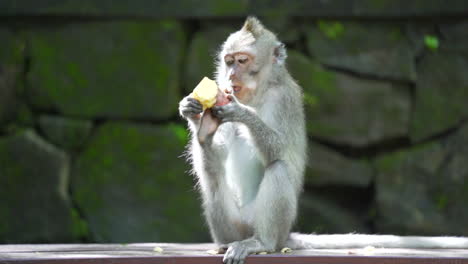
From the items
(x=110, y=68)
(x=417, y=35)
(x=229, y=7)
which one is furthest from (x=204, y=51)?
(x=417, y=35)

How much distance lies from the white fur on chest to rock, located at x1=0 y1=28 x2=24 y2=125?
3.81 m

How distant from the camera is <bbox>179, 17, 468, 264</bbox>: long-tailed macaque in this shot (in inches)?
226

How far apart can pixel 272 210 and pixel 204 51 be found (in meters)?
3.54

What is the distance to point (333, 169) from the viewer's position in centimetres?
891

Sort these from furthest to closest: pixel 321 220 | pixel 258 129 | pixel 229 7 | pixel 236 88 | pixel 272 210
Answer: pixel 321 220 < pixel 229 7 < pixel 236 88 < pixel 258 129 < pixel 272 210

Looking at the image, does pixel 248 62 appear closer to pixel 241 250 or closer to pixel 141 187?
pixel 241 250

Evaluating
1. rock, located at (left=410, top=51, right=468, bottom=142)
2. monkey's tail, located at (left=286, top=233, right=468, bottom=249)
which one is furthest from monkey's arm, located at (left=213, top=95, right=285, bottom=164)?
rock, located at (left=410, top=51, right=468, bottom=142)

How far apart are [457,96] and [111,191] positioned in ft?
13.3

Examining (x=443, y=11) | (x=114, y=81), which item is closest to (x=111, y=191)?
(x=114, y=81)

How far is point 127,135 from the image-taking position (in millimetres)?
9016

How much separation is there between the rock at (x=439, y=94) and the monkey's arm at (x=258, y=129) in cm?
342

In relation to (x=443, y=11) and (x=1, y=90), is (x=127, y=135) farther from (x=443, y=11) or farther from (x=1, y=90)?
(x=443, y=11)

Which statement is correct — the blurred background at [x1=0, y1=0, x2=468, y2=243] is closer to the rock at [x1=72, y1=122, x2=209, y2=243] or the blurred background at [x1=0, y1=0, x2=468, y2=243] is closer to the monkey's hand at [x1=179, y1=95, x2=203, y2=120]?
the rock at [x1=72, y1=122, x2=209, y2=243]

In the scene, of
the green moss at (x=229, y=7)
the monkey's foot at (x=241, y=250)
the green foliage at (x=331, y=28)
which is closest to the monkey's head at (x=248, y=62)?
the monkey's foot at (x=241, y=250)
